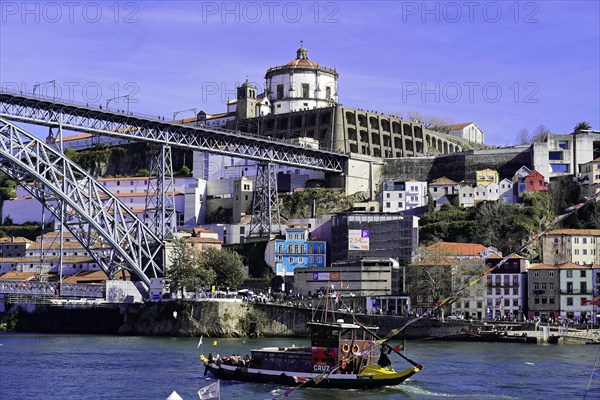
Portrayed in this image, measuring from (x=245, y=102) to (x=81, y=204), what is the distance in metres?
48.3

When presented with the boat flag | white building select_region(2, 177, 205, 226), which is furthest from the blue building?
the boat flag

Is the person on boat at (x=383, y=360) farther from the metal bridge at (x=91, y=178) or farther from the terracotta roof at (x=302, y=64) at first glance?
the terracotta roof at (x=302, y=64)

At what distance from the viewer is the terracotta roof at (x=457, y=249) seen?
8381cm

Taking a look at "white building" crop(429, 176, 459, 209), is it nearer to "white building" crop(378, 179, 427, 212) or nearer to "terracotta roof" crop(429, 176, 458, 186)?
"terracotta roof" crop(429, 176, 458, 186)

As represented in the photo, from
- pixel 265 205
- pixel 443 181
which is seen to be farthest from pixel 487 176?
pixel 265 205

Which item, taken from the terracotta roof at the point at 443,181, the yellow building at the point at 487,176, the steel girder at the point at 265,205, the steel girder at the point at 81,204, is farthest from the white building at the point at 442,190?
the steel girder at the point at 81,204

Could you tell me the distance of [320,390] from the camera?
45.3m

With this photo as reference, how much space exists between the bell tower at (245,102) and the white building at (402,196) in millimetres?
27243

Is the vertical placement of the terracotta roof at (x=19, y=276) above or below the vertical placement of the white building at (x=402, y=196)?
below

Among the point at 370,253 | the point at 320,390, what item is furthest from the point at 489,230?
the point at 320,390

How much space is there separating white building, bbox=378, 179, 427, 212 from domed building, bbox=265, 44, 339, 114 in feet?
88.7

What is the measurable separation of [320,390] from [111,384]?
9343 mm

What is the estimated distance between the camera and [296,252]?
93250mm

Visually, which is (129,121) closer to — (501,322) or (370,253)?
(370,253)
